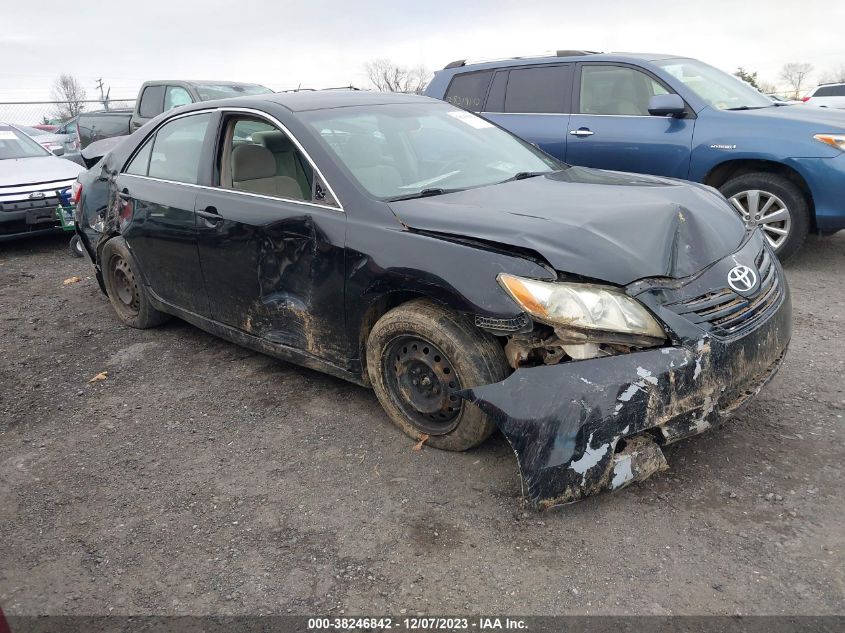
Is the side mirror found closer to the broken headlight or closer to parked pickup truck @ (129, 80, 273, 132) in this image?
the broken headlight

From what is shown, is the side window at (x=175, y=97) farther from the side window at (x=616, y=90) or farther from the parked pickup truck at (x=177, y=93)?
the side window at (x=616, y=90)

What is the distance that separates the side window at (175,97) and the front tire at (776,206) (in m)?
7.83

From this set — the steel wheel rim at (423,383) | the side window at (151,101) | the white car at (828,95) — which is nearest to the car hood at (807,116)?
the steel wheel rim at (423,383)

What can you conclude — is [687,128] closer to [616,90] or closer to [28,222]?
[616,90]

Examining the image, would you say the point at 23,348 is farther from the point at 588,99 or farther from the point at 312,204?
the point at 588,99

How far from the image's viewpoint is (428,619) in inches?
88.0

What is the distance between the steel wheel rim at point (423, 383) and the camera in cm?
302

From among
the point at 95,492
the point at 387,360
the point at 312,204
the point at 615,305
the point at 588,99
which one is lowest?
the point at 95,492

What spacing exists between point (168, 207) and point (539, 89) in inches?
163

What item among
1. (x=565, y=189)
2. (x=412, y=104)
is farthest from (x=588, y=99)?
(x=565, y=189)

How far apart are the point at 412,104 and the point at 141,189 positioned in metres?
1.89

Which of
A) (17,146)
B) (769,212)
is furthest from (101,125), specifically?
(769,212)

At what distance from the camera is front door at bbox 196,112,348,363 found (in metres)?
3.37

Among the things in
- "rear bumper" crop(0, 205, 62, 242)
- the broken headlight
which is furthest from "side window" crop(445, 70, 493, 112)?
the broken headlight
